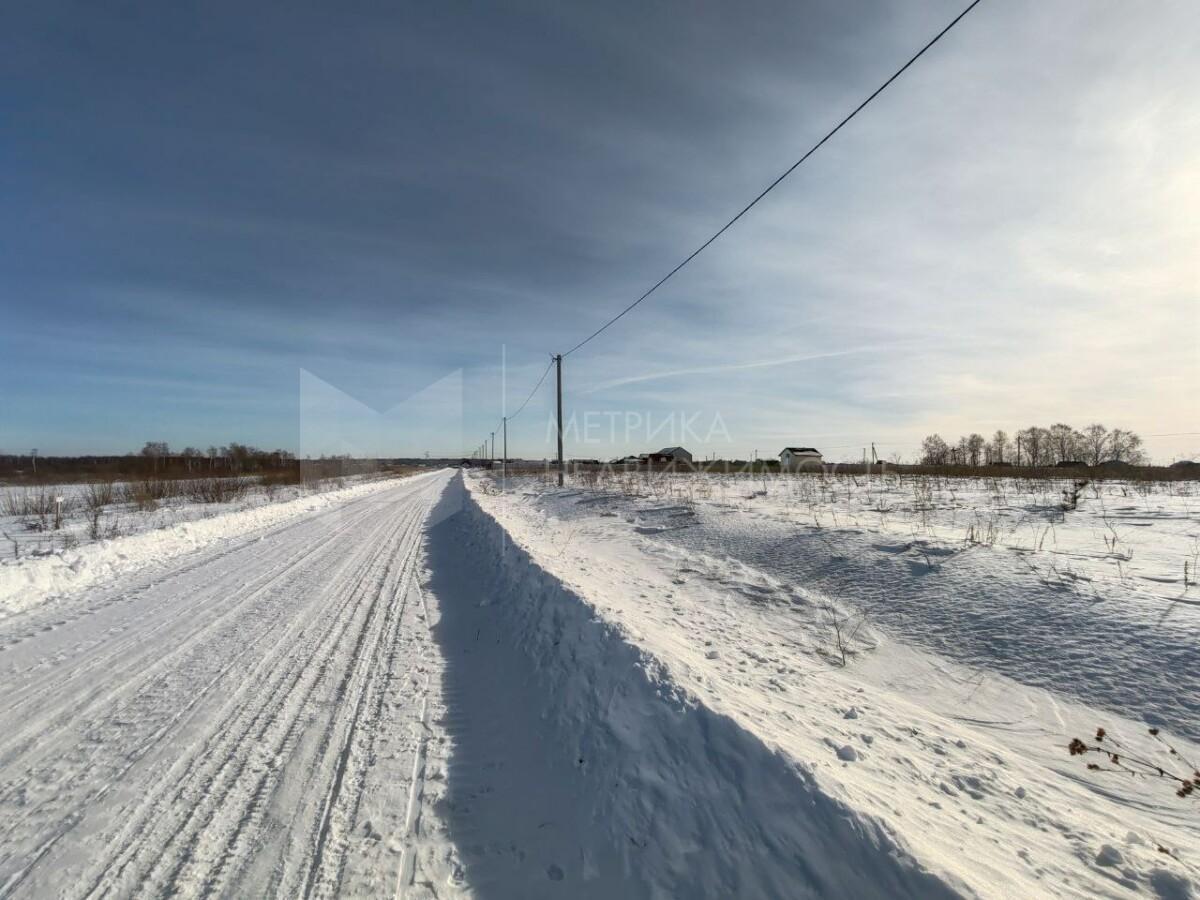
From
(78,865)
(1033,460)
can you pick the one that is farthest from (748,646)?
(1033,460)

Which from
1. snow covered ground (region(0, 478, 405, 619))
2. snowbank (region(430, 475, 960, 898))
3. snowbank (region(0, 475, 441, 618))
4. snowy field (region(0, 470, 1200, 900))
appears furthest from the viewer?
snow covered ground (region(0, 478, 405, 619))

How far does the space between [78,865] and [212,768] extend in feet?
2.50

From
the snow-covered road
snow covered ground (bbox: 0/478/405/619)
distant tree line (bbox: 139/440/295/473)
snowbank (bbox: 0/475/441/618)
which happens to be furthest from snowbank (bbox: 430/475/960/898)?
distant tree line (bbox: 139/440/295/473)

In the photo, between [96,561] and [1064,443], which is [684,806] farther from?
[1064,443]

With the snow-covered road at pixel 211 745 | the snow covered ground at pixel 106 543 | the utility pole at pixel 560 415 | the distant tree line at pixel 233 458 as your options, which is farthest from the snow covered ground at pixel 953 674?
the distant tree line at pixel 233 458

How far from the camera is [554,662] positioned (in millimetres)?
4699

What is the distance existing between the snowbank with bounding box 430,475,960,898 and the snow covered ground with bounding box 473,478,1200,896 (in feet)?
0.14

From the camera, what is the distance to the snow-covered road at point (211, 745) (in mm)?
2477

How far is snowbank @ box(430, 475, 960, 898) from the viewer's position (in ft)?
6.94

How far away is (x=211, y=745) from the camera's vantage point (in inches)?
136

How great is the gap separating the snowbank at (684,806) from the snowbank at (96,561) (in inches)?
309

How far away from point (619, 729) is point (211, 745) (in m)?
2.83

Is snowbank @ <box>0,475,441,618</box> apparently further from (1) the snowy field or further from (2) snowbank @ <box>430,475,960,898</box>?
(2) snowbank @ <box>430,475,960,898</box>

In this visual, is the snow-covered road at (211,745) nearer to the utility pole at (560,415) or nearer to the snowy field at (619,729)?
the snowy field at (619,729)
